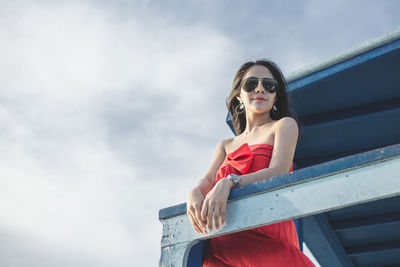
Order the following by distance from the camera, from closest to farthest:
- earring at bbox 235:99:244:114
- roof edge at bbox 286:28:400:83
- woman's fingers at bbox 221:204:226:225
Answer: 1. woman's fingers at bbox 221:204:226:225
2. earring at bbox 235:99:244:114
3. roof edge at bbox 286:28:400:83

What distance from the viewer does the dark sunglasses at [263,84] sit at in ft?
8.84

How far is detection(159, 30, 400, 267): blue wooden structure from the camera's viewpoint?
162 cm

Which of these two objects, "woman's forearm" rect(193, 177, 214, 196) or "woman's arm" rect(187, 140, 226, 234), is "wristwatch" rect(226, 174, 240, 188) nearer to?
"woman's arm" rect(187, 140, 226, 234)

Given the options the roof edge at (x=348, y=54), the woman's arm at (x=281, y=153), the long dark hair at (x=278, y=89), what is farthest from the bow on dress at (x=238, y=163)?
the roof edge at (x=348, y=54)

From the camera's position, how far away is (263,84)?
2.69 m

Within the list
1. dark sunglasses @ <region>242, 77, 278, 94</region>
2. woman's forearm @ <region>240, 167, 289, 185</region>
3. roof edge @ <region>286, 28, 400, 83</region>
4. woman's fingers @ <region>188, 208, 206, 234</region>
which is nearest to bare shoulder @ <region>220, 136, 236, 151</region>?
dark sunglasses @ <region>242, 77, 278, 94</region>

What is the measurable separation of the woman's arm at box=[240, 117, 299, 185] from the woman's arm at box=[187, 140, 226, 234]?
23 cm

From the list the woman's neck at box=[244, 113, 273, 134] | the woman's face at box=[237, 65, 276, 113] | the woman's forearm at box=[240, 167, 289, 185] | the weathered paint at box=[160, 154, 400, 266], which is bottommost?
the weathered paint at box=[160, 154, 400, 266]

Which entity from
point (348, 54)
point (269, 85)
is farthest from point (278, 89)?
point (348, 54)

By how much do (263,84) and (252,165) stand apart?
2.02 ft

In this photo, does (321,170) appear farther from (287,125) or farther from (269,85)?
(269,85)

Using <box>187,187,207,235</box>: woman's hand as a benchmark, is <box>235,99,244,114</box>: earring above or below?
above

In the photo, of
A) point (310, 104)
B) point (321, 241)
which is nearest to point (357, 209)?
point (321, 241)

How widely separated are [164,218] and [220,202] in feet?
1.14
